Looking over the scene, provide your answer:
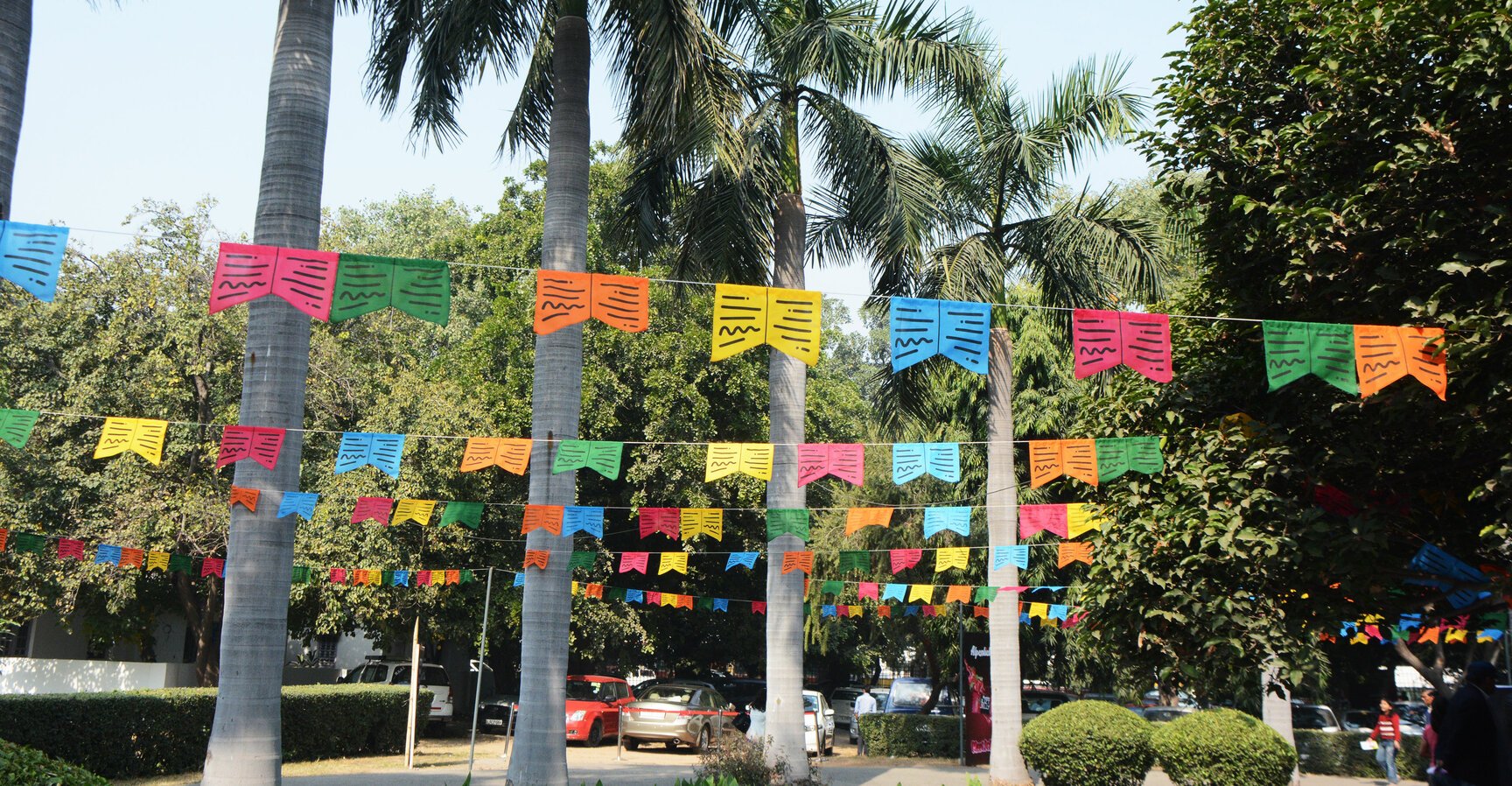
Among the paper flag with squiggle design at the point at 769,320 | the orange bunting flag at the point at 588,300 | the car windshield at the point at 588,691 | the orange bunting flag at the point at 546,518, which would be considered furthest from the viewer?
the car windshield at the point at 588,691

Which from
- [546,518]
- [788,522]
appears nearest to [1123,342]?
[788,522]

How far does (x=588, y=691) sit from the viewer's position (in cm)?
2566

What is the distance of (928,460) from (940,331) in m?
3.76

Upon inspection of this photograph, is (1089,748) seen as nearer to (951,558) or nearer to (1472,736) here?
(951,558)

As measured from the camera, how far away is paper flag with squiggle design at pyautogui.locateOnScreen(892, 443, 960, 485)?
14.5 meters

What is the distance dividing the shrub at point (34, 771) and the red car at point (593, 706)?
17308 mm

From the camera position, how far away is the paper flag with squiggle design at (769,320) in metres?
11.0

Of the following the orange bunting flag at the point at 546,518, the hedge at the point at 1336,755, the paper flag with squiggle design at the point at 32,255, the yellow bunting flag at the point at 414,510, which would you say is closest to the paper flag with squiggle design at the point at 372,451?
the yellow bunting flag at the point at 414,510

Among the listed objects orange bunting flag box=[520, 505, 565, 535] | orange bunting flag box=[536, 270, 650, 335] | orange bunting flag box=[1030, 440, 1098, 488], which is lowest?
orange bunting flag box=[520, 505, 565, 535]

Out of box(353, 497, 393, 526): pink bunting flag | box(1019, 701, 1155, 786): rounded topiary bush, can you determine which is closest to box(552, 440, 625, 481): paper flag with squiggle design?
box(353, 497, 393, 526): pink bunting flag

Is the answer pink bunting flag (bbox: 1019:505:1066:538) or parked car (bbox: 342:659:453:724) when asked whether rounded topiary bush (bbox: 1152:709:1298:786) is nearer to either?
pink bunting flag (bbox: 1019:505:1066:538)

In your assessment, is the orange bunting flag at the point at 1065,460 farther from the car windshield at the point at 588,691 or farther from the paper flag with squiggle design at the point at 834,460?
the car windshield at the point at 588,691

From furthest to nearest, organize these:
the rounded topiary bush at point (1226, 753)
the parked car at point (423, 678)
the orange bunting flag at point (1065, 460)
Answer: the parked car at point (423, 678) < the rounded topiary bush at point (1226, 753) < the orange bunting flag at point (1065, 460)

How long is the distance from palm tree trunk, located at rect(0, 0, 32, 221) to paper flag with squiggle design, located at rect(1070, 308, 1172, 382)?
30.2 feet
